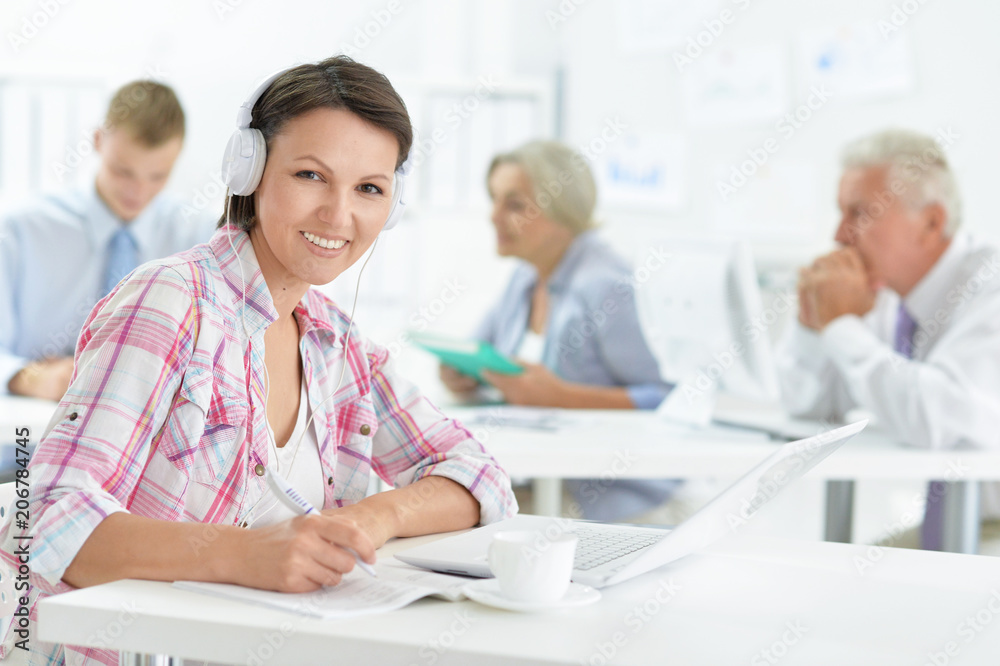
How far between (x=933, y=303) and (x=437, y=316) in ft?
5.95

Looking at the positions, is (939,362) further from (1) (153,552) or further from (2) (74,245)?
(2) (74,245)

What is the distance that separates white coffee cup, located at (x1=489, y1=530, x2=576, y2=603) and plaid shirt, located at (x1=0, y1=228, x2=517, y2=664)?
13.4 inches

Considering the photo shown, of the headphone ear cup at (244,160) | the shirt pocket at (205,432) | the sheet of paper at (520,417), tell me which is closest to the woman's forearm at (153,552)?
the shirt pocket at (205,432)

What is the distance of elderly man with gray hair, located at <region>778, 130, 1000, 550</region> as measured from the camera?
197cm

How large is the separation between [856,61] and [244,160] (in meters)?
2.92

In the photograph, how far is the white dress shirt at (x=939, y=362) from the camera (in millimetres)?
1959

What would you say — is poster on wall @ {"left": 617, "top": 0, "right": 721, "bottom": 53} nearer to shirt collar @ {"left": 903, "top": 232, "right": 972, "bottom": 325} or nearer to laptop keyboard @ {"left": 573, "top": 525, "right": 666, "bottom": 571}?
shirt collar @ {"left": 903, "top": 232, "right": 972, "bottom": 325}

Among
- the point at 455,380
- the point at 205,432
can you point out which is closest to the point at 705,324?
the point at 455,380

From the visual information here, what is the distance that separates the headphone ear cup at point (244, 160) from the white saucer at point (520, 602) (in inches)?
20.5

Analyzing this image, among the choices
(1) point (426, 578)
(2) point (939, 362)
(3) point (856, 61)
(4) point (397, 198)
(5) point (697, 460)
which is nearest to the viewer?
(1) point (426, 578)

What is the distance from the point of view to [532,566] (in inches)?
28.7

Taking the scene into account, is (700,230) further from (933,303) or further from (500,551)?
(500,551)

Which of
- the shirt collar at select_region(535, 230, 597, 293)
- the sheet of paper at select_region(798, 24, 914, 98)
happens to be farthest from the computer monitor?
the sheet of paper at select_region(798, 24, 914, 98)

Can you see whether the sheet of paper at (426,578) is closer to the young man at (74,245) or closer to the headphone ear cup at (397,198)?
the headphone ear cup at (397,198)
